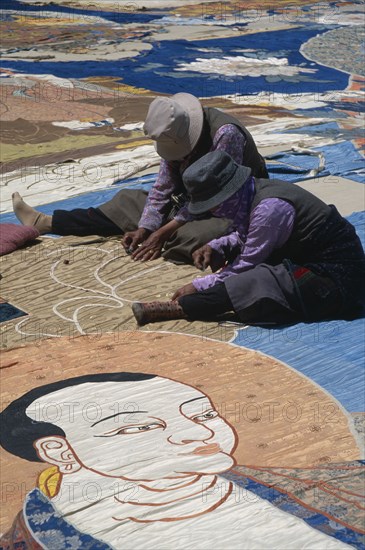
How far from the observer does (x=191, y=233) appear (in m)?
4.48

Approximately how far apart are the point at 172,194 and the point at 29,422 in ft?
5.72

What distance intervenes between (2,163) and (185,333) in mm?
3036

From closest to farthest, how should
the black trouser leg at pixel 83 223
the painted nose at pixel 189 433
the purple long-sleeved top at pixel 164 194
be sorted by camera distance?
the painted nose at pixel 189 433, the purple long-sleeved top at pixel 164 194, the black trouser leg at pixel 83 223

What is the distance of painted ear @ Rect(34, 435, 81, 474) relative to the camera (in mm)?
2863

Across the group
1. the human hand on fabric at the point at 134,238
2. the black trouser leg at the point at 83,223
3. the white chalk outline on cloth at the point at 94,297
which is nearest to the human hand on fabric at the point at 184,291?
the white chalk outline on cloth at the point at 94,297

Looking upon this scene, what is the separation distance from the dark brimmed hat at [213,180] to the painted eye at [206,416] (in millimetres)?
964

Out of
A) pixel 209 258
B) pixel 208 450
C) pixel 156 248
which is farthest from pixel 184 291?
pixel 208 450

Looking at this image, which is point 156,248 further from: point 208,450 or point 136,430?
point 208,450

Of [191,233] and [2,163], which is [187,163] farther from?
[2,163]

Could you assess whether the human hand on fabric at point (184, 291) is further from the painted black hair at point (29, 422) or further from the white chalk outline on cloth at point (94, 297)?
the painted black hair at point (29, 422)

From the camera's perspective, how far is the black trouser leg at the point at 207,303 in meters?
3.84

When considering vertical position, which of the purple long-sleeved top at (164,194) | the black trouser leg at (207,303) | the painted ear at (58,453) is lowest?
the painted ear at (58,453)

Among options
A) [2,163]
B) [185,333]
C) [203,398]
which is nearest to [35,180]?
[2,163]

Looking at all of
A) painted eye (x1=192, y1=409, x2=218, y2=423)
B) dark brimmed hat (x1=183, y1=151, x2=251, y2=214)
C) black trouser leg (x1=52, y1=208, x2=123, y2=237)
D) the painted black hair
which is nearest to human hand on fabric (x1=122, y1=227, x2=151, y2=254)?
black trouser leg (x1=52, y1=208, x2=123, y2=237)
